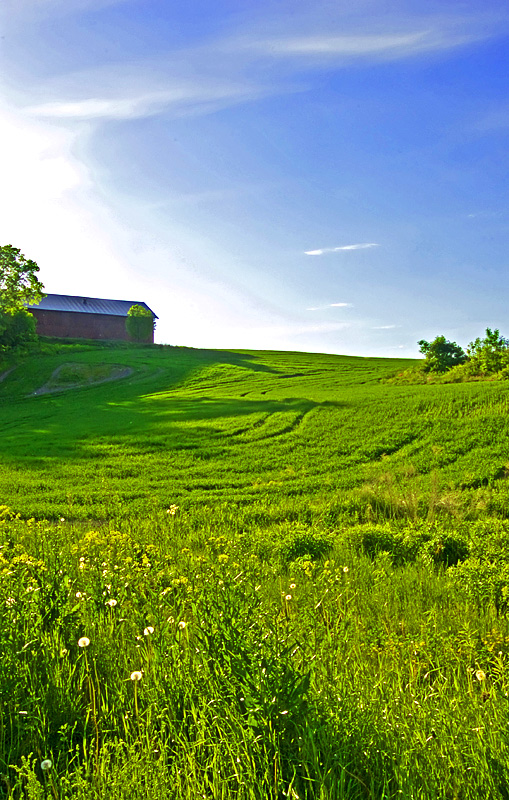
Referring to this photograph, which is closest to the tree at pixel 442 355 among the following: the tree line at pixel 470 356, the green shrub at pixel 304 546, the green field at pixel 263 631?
the tree line at pixel 470 356

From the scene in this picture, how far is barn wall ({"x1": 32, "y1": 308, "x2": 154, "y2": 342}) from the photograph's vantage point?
279 feet

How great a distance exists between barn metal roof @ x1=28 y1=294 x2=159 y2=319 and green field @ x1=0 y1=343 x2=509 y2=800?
247 feet

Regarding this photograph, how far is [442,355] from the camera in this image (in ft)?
126

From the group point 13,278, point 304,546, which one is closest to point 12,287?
point 13,278

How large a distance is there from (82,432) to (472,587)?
21280 mm

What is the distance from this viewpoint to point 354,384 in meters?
38.6

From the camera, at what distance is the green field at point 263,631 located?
2832mm

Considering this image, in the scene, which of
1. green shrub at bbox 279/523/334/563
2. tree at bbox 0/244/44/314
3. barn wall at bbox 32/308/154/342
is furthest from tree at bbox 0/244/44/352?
green shrub at bbox 279/523/334/563

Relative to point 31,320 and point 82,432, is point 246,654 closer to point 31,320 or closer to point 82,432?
point 82,432

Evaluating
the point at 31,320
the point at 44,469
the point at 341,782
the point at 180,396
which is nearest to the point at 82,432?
the point at 44,469

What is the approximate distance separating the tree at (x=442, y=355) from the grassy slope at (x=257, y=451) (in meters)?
6.45

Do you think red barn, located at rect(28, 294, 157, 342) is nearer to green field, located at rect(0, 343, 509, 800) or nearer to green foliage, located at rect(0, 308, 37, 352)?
green foliage, located at rect(0, 308, 37, 352)

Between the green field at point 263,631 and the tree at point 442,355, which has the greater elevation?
the tree at point 442,355

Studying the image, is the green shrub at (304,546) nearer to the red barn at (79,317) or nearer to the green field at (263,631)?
the green field at (263,631)
